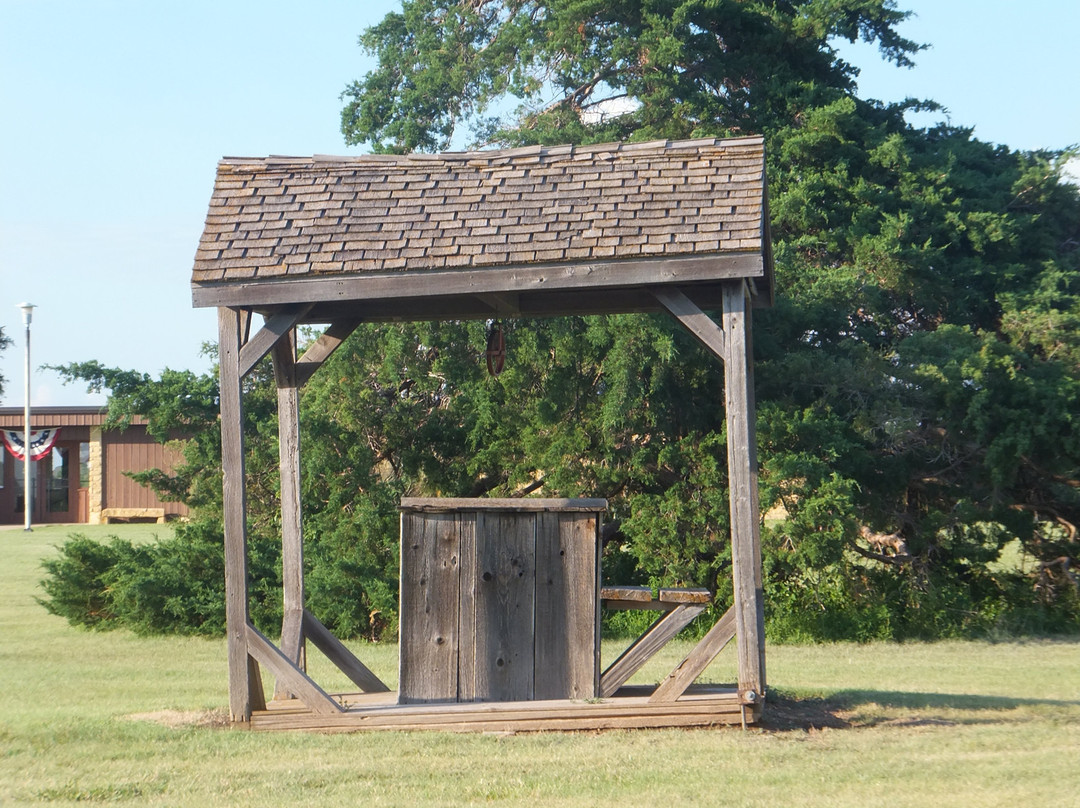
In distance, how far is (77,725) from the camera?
324 inches

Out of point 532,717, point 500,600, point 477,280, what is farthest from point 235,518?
point 532,717

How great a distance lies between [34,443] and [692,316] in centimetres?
2626

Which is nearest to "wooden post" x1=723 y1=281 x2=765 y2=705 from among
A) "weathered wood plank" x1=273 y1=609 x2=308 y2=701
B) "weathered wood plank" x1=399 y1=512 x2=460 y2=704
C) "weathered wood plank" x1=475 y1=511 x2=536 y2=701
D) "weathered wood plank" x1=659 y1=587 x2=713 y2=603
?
"weathered wood plank" x1=659 y1=587 x2=713 y2=603

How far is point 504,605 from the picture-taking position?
28.3 ft

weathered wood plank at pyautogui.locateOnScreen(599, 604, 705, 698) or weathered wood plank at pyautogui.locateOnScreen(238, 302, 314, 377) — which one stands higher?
weathered wood plank at pyautogui.locateOnScreen(238, 302, 314, 377)

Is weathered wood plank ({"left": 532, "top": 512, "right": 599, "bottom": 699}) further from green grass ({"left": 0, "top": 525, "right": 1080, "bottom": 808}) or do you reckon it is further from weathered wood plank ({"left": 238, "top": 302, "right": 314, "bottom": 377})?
weathered wood plank ({"left": 238, "top": 302, "right": 314, "bottom": 377})

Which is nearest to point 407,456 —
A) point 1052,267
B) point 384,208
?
point 384,208

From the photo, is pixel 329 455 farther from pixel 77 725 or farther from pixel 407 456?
pixel 77 725

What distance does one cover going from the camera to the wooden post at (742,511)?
26.3 ft

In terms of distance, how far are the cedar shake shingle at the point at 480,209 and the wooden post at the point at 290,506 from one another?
3.37 ft

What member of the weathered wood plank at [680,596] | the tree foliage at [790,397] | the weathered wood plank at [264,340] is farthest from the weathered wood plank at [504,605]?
the tree foliage at [790,397]

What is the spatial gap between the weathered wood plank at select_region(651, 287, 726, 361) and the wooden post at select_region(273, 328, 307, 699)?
2997 millimetres

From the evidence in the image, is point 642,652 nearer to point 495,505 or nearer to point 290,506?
point 495,505

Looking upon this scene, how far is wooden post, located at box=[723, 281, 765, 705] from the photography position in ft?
26.3
